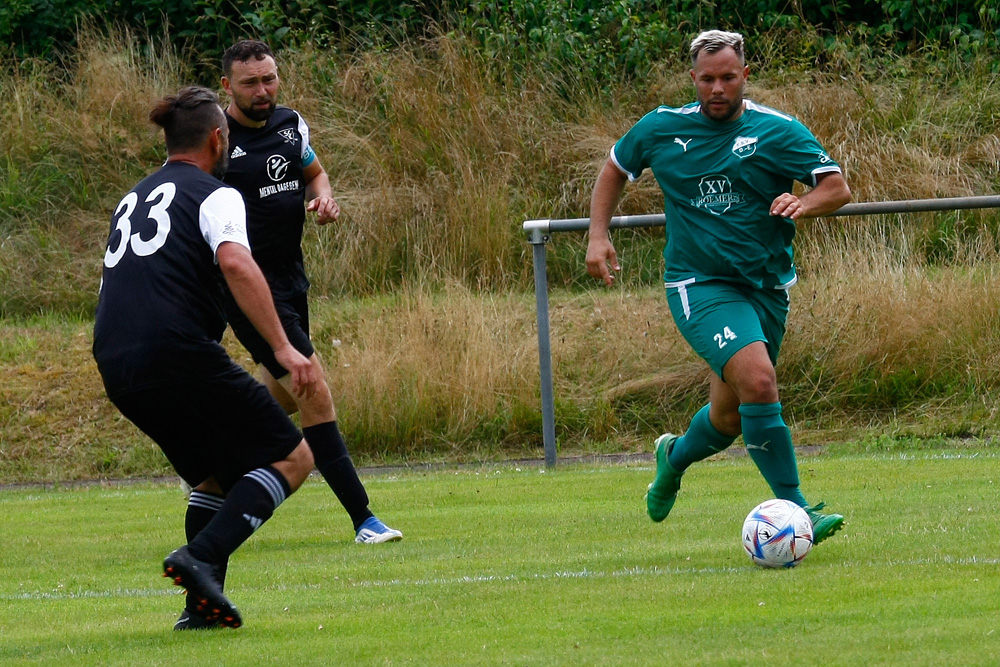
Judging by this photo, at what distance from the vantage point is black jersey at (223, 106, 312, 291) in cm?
774

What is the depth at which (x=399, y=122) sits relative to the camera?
54.4ft

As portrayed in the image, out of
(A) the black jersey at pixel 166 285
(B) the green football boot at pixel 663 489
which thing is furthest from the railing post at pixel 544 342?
(A) the black jersey at pixel 166 285

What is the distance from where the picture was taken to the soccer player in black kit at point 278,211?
295 inches

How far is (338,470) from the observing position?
7480 millimetres

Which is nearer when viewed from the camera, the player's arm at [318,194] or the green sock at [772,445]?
the green sock at [772,445]

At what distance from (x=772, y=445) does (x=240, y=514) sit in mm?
2286

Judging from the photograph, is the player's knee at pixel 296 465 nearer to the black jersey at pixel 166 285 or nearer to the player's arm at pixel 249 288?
the player's arm at pixel 249 288

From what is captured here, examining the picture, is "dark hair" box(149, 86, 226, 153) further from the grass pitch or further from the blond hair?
the blond hair

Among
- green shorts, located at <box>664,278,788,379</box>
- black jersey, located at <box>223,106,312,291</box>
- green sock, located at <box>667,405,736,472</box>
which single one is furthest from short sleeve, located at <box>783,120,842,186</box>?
black jersey, located at <box>223,106,312,291</box>

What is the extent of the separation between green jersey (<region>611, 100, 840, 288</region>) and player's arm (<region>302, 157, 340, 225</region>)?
1.94m

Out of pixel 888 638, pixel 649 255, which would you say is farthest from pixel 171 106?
pixel 649 255

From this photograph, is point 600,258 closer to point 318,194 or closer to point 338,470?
point 338,470

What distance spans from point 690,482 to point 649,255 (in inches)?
228

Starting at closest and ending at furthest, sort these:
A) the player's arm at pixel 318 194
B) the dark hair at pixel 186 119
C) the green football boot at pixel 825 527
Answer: the dark hair at pixel 186 119 < the green football boot at pixel 825 527 < the player's arm at pixel 318 194
